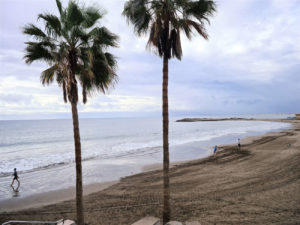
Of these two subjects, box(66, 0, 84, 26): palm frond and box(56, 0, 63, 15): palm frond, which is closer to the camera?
box(66, 0, 84, 26): palm frond

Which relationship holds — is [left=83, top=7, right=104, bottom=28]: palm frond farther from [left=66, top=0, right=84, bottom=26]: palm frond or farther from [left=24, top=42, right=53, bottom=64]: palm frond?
[left=24, top=42, right=53, bottom=64]: palm frond

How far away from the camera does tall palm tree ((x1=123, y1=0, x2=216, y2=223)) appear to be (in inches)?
277

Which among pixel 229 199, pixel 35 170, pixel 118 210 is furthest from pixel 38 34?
pixel 35 170

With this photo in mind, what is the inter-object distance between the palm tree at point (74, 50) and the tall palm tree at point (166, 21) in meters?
1.07

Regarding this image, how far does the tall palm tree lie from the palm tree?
3.50 feet

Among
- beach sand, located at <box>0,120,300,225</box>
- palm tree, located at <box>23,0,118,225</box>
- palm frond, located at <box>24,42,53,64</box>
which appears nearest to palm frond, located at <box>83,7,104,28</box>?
palm tree, located at <box>23,0,118,225</box>

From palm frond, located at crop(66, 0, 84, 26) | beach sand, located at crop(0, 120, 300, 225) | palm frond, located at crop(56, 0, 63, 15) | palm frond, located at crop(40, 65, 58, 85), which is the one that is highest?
palm frond, located at crop(56, 0, 63, 15)

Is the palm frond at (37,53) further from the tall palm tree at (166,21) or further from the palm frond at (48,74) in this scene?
the tall palm tree at (166,21)

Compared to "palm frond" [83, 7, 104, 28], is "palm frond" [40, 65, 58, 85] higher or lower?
lower

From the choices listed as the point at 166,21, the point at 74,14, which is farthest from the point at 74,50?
the point at 166,21

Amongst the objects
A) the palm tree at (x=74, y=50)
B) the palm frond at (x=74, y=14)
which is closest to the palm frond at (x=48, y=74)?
the palm tree at (x=74, y=50)

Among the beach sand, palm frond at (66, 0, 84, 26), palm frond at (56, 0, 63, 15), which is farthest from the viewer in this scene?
the beach sand

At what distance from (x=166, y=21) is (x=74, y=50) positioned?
3.16 metres

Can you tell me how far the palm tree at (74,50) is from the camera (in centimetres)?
674
